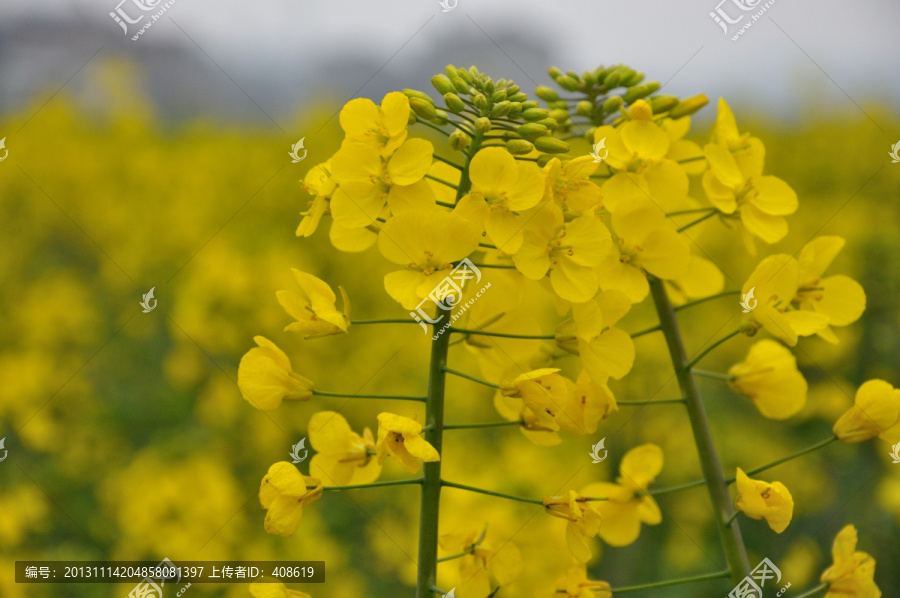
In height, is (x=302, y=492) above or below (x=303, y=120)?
below

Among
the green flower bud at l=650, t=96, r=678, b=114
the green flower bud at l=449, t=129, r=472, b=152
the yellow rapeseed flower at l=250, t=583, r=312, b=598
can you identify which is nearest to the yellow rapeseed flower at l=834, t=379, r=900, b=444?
the green flower bud at l=650, t=96, r=678, b=114

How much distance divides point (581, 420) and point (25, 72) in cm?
887

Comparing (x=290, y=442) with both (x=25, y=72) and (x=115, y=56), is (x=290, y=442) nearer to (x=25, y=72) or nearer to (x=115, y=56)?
(x=115, y=56)

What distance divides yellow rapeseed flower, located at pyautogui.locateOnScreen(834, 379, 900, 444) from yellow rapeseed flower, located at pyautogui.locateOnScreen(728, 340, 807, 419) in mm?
140

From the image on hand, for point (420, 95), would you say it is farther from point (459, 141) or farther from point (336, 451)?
point (336, 451)

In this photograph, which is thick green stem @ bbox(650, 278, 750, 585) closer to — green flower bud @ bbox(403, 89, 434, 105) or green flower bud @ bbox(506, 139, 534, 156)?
green flower bud @ bbox(506, 139, 534, 156)

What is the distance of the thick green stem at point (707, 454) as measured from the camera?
140 centimetres

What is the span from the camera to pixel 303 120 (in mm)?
7152

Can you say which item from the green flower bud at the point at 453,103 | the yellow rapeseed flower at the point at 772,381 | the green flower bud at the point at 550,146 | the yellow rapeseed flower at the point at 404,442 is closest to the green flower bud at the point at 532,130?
the green flower bud at the point at 550,146

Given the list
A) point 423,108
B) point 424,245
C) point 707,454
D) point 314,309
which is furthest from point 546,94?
point 707,454

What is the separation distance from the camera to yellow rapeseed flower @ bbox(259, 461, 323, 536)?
1263 millimetres

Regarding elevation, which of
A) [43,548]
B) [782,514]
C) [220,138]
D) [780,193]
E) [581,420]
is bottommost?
[782,514]

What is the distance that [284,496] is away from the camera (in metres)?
1.27

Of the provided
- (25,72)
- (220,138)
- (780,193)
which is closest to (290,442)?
(780,193)
